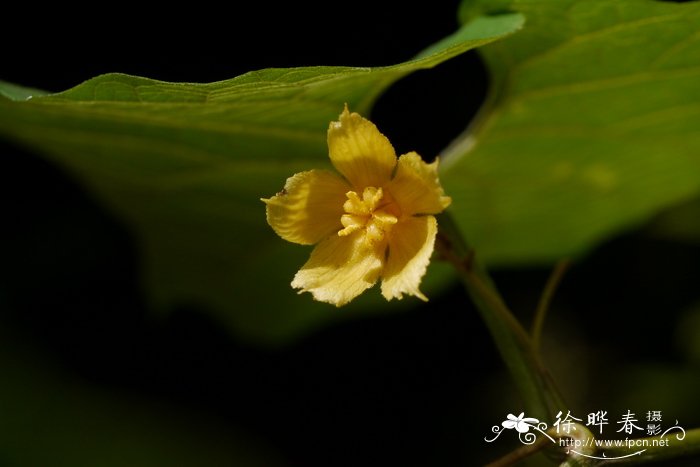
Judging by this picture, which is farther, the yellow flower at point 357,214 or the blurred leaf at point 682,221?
the blurred leaf at point 682,221

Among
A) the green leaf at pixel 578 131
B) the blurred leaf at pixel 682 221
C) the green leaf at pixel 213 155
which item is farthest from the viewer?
the blurred leaf at pixel 682 221

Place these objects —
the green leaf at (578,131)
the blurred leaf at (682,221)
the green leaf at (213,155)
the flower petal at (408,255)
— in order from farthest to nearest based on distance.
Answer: the blurred leaf at (682,221), the green leaf at (578,131), the green leaf at (213,155), the flower petal at (408,255)

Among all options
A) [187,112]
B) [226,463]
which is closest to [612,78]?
[187,112]

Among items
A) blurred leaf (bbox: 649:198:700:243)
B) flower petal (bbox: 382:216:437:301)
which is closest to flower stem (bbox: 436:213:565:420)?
flower petal (bbox: 382:216:437:301)

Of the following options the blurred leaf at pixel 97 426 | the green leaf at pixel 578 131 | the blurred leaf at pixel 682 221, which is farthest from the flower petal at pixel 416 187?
the blurred leaf at pixel 97 426

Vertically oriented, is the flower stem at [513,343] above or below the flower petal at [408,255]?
below

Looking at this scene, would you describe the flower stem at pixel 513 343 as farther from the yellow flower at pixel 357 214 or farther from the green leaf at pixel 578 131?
the green leaf at pixel 578 131

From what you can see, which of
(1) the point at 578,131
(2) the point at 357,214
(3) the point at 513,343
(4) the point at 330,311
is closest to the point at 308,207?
(2) the point at 357,214

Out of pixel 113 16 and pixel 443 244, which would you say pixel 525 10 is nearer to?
pixel 443 244
